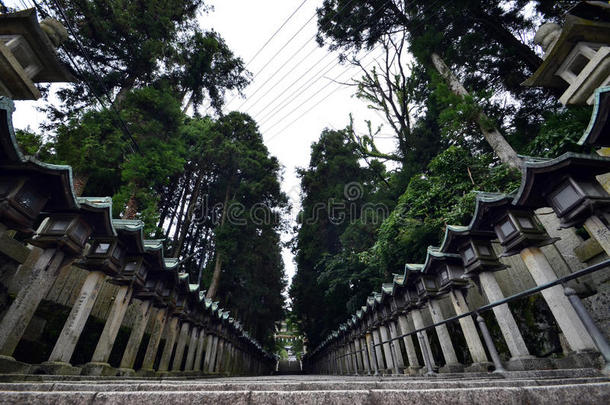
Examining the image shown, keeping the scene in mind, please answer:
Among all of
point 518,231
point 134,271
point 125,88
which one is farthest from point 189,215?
point 518,231

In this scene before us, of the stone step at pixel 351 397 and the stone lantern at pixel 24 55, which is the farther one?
the stone lantern at pixel 24 55

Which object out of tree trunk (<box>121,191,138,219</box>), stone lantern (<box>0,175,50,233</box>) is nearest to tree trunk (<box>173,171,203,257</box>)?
tree trunk (<box>121,191,138,219</box>)

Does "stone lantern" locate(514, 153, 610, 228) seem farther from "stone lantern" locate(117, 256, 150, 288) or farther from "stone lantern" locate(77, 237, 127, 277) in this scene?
"stone lantern" locate(117, 256, 150, 288)

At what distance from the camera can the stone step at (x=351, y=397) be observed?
1.86 m

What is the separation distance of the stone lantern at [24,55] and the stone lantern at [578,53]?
1335cm

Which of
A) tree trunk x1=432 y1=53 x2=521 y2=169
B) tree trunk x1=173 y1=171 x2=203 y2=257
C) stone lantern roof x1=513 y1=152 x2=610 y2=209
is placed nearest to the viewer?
stone lantern roof x1=513 y1=152 x2=610 y2=209

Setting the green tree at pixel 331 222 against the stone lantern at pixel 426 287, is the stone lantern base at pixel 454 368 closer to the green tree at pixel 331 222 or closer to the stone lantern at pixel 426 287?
the stone lantern at pixel 426 287

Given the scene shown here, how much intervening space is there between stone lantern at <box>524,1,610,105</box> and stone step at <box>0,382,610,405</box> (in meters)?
7.37

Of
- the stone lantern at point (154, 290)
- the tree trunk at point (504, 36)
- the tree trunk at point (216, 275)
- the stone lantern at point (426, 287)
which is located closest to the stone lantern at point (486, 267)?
the stone lantern at point (426, 287)

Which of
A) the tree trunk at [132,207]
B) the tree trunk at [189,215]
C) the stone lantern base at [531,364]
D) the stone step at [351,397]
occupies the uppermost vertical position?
the tree trunk at [189,215]

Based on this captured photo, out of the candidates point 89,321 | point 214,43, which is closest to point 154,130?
point 214,43

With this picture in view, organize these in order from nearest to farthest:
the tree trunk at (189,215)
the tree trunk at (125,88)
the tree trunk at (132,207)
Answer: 1. the tree trunk at (132,207)
2. the tree trunk at (125,88)
3. the tree trunk at (189,215)

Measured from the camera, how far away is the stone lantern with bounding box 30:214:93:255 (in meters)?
5.47

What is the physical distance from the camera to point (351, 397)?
6.27 ft
